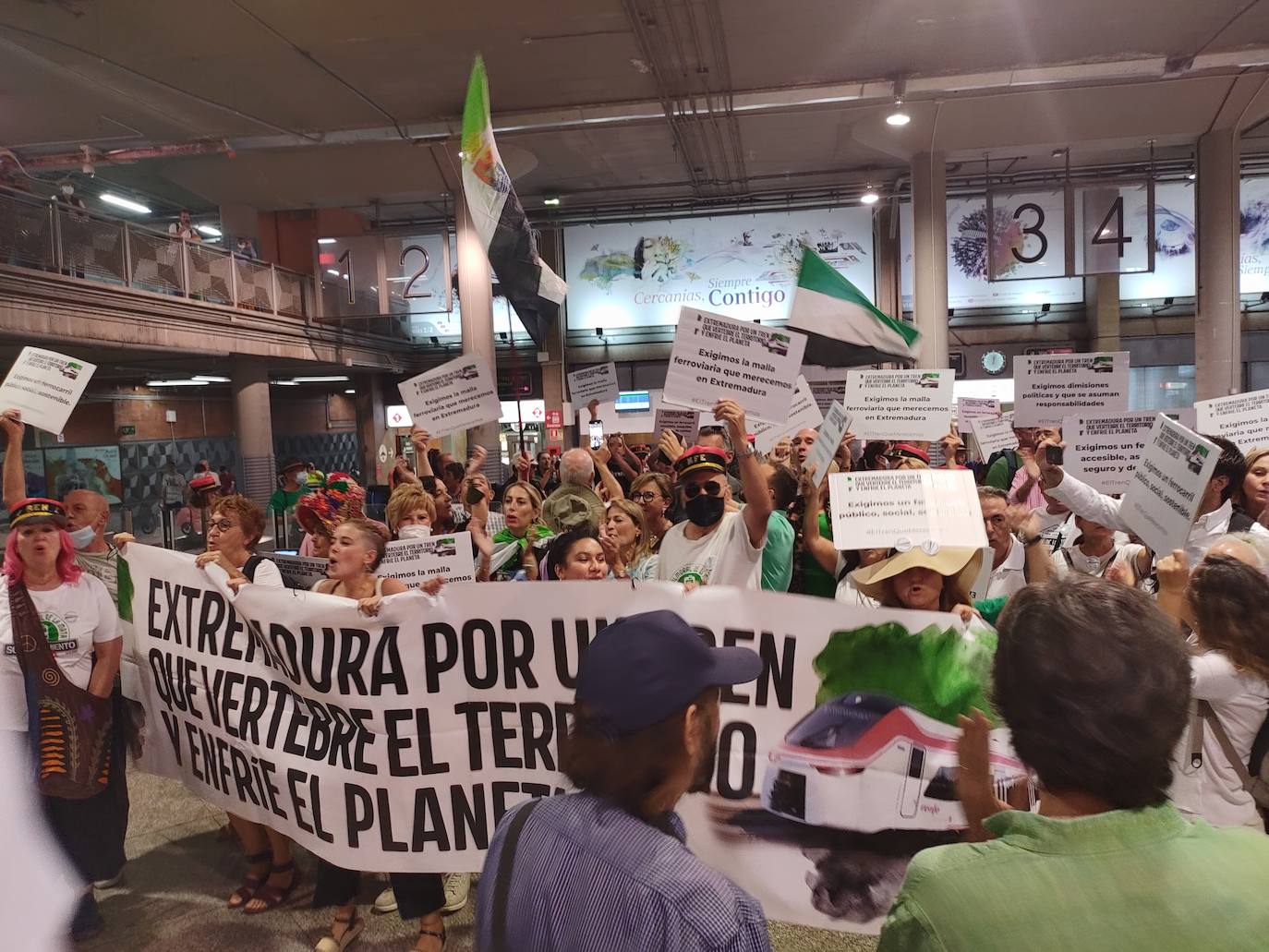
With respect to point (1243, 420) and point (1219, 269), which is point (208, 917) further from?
point (1219, 269)

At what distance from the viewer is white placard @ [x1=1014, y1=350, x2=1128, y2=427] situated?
5.02 m

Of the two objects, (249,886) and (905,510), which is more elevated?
(905,510)

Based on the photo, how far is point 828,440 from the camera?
441 cm

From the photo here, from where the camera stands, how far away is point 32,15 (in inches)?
383

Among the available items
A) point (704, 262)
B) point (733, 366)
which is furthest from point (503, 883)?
point (704, 262)

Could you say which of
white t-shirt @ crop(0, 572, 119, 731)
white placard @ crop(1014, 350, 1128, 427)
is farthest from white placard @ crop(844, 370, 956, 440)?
white t-shirt @ crop(0, 572, 119, 731)

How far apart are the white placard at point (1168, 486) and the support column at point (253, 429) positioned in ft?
52.0

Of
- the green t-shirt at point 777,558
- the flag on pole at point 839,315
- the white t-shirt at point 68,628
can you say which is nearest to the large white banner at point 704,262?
the flag on pole at point 839,315

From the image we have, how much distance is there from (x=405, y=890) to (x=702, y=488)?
201 cm

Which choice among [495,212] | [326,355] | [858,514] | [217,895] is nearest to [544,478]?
[495,212]

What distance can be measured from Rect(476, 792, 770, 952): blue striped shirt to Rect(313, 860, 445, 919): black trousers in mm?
2157

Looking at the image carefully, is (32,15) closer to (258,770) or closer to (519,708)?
(258,770)

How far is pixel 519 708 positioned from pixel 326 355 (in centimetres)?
1660

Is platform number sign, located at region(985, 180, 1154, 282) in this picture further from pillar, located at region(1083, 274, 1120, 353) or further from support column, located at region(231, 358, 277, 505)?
support column, located at region(231, 358, 277, 505)
